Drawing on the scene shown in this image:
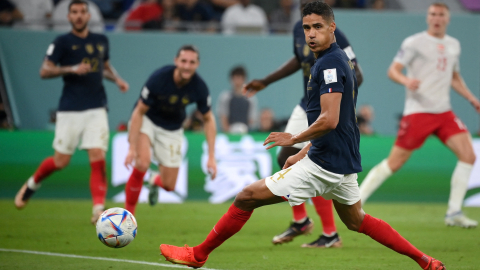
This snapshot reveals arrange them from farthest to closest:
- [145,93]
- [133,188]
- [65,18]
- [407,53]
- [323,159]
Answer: [65,18]
[407,53]
[133,188]
[145,93]
[323,159]

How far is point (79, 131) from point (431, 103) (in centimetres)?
480

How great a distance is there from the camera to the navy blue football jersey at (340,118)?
426 cm

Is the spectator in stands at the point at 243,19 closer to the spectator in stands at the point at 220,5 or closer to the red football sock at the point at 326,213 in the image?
the spectator in stands at the point at 220,5

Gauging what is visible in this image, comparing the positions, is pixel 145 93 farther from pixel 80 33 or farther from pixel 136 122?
pixel 80 33

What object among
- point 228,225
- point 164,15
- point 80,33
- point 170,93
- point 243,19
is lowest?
point 243,19

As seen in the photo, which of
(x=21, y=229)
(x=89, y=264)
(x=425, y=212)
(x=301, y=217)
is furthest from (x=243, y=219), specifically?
(x=425, y=212)

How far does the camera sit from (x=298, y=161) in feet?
15.0

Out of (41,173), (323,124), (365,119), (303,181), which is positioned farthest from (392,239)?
(365,119)

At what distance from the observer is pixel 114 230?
16.8 feet

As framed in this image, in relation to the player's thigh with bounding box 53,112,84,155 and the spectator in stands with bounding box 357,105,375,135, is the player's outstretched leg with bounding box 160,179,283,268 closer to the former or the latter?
the player's thigh with bounding box 53,112,84,155

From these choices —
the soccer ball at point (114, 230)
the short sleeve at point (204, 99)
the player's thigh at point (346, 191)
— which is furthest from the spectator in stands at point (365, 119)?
the soccer ball at point (114, 230)

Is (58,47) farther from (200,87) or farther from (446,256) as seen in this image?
(446,256)

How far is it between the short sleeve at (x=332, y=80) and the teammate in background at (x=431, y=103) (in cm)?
386

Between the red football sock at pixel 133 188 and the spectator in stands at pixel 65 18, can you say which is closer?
the red football sock at pixel 133 188
